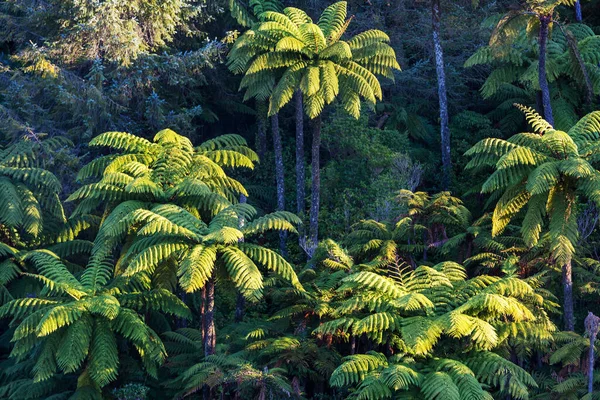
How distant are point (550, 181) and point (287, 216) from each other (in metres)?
4.51

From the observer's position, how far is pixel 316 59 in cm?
1812

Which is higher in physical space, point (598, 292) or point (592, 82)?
point (592, 82)

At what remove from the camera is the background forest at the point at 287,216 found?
13.7 m

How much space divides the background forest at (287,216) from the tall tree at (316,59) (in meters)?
0.05

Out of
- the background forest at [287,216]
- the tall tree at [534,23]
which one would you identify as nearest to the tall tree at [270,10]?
the background forest at [287,216]

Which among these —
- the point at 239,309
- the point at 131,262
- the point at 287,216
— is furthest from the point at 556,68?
the point at 131,262

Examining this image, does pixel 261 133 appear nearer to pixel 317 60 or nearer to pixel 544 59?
pixel 317 60

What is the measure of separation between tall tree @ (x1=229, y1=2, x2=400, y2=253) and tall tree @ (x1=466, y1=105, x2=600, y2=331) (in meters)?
3.49

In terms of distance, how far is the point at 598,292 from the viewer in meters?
15.7

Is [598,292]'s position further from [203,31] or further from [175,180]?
[203,31]

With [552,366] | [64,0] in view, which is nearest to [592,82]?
[552,366]

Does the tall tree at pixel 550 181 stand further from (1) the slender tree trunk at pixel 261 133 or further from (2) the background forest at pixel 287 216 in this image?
(1) the slender tree trunk at pixel 261 133

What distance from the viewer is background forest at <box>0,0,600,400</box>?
13742 mm

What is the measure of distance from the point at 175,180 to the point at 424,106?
39.7 ft
